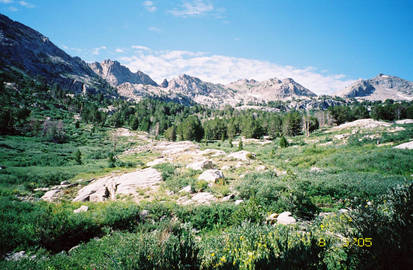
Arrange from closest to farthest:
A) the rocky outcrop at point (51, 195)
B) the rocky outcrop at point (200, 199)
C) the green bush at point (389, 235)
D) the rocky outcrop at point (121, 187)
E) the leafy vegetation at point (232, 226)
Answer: the green bush at point (389, 235) < the leafy vegetation at point (232, 226) < the rocky outcrop at point (200, 199) < the rocky outcrop at point (121, 187) < the rocky outcrop at point (51, 195)

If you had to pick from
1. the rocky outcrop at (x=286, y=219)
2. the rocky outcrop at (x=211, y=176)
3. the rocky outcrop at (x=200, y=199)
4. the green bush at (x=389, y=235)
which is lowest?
the rocky outcrop at (x=200, y=199)

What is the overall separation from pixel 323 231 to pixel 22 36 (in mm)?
287631

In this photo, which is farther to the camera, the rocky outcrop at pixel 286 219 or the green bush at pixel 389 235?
the rocky outcrop at pixel 286 219

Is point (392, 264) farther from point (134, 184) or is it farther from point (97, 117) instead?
point (97, 117)

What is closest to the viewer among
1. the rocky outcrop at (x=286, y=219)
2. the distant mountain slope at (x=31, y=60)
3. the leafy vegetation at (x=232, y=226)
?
the leafy vegetation at (x=232, y=226)

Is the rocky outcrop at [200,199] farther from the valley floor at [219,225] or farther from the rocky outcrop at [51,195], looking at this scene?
the rocky outcrop at [51,195]

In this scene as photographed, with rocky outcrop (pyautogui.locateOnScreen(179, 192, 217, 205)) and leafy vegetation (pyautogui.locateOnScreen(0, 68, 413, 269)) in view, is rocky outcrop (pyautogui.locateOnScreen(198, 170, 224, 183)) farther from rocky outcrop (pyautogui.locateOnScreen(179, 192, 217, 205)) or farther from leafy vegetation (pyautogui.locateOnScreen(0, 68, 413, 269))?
rocky outcrop (pyautogui.locateOnScreen(179, 192, 217, 205))

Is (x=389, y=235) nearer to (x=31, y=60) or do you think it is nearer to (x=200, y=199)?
(x=200, y=199)

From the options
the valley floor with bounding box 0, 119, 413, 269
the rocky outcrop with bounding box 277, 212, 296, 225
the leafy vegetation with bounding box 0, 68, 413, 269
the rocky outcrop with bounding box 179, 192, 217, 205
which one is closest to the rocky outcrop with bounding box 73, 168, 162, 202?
the valley floor with bounding box 0, 119, 413, 269

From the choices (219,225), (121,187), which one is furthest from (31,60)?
(219,225)

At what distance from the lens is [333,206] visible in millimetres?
8617

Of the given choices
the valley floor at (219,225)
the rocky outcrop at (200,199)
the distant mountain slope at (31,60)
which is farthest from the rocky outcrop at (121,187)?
the distant mountain slope at (31,60)

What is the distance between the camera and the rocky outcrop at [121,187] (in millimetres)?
14914

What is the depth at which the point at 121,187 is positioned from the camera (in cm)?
1620
